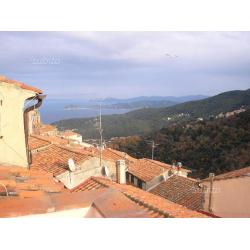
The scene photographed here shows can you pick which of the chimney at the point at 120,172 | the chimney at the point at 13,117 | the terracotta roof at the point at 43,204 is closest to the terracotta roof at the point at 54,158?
the chimney at the point at 120,172

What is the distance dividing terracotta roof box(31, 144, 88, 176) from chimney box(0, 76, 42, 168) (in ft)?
13.8

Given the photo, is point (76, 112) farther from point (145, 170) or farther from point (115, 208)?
point (115, 208)

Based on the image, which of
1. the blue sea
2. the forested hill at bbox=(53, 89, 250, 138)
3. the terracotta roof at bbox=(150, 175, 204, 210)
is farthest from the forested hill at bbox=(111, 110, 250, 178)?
the forested hill at bbox=(53, 89, 250, 138)

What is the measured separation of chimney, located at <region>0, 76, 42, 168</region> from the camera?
5.59 metres

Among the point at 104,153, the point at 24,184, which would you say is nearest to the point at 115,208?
the point at 24,184

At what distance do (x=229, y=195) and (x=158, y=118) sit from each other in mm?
39019

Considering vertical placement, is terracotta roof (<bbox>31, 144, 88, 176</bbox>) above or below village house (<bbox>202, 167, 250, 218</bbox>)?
above

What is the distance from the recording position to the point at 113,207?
11.1 ft

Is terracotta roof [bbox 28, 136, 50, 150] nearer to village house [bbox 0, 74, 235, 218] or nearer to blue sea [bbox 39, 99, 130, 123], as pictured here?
village house [bbox 0, 74, 235, 218]

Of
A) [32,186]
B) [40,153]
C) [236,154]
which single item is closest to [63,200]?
[32,186]

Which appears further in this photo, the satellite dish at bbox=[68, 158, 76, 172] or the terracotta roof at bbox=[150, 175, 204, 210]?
the terracotta roof at bbox=[150, 175, 204, 210]

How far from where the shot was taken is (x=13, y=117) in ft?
18.8
